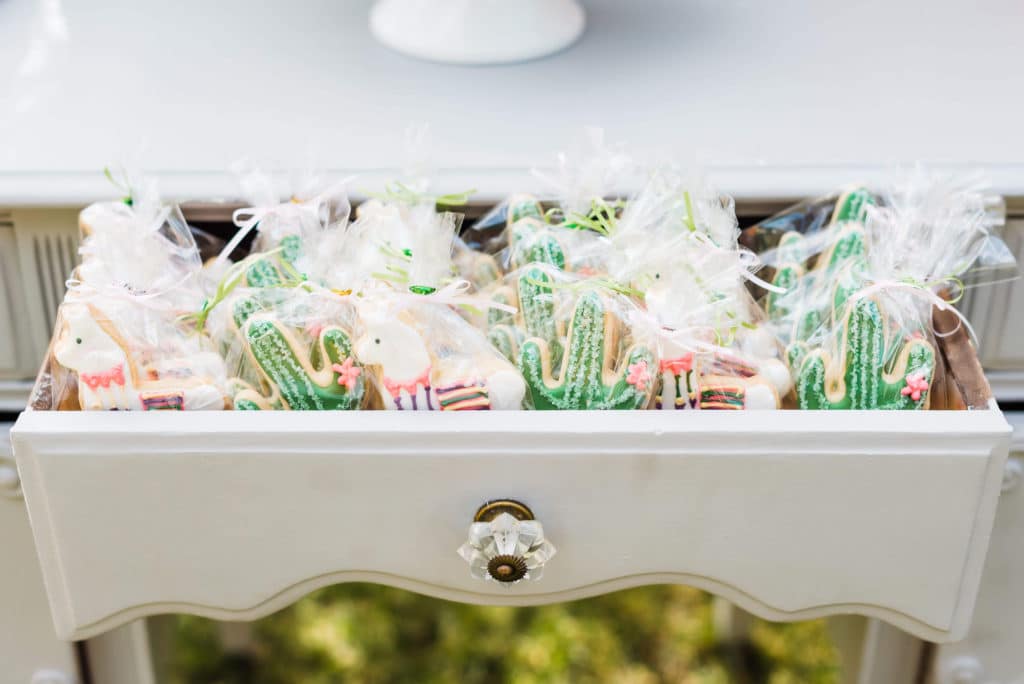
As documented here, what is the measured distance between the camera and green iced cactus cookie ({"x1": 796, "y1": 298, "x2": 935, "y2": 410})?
25.0 inches

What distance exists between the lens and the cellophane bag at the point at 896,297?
0.64m

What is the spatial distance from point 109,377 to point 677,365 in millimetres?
337

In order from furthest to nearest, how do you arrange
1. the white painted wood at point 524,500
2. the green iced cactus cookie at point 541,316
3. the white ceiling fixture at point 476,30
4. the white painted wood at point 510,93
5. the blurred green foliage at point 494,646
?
the blurred green foliage at point 494,646
the white ceiling fixture at point 476,30
the white painted wood at point 510,93
the green iced cactus cookie at point 541,316
the white painted wood at point 524,500

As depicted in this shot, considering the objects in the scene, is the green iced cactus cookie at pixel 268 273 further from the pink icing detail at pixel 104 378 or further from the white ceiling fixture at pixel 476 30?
the white ceiling fixture at pixel 476 30

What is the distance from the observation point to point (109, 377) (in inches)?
24.1

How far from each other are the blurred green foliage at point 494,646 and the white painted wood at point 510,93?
63 centimetres

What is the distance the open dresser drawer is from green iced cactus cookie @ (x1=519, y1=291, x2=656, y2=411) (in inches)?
1.8

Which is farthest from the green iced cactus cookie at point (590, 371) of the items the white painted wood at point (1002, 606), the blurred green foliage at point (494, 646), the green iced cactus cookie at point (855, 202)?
the blurred green foliage at point (494, 646)

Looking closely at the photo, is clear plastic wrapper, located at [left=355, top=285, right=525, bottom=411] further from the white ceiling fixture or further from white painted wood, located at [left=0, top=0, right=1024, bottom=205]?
the white ceiling fixture

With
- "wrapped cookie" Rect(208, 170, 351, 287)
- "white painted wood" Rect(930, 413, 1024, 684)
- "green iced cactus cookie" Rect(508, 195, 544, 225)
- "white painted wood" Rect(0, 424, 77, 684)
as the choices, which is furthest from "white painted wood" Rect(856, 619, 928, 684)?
"white painted wood" Rect(0, 424, 77, 684)

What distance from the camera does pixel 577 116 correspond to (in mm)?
869

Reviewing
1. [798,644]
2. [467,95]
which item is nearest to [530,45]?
[467,95]

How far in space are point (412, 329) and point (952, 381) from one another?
338 millimetres

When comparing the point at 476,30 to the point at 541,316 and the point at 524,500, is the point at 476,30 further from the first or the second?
the point at 524,500
